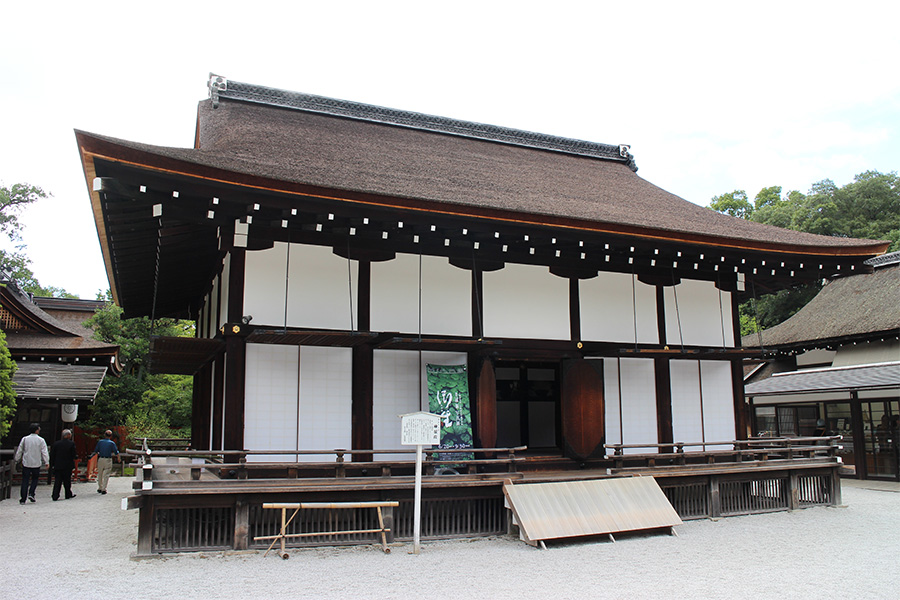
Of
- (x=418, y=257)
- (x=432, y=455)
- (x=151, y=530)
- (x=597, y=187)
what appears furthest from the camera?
(x=597, y=187)

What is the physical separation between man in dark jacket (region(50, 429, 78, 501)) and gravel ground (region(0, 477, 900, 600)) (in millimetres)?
3054

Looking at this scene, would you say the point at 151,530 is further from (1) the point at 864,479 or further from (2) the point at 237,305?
(1) the point at 864,479

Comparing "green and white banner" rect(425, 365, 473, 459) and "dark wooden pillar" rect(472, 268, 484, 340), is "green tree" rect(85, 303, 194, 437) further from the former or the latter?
"green and white banner" rect(425, 365, 473, 459)

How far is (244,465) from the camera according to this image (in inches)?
287

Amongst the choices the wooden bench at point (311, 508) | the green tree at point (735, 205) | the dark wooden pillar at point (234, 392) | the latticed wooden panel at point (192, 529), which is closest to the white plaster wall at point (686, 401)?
the wooden bench at point (311, 508)

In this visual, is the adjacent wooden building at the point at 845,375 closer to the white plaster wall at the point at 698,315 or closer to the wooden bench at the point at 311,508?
the white plaster wall at the point at 698,315

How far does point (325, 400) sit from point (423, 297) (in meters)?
2.05

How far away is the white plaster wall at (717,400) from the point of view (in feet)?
37.0

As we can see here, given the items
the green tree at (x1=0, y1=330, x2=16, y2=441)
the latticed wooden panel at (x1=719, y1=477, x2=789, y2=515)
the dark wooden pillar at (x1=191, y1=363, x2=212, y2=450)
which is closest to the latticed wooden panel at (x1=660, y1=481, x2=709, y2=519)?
the latticed wooden panel at (x1=719, y1=477, x2=789, y2=515)

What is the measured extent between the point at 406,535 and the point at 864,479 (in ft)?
45.1

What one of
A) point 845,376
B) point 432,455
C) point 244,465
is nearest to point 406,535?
point 432,455

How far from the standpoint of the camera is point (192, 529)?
23.7 feet

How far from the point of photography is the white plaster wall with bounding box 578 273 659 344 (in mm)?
10484

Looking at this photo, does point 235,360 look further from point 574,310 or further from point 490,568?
point 574,310
